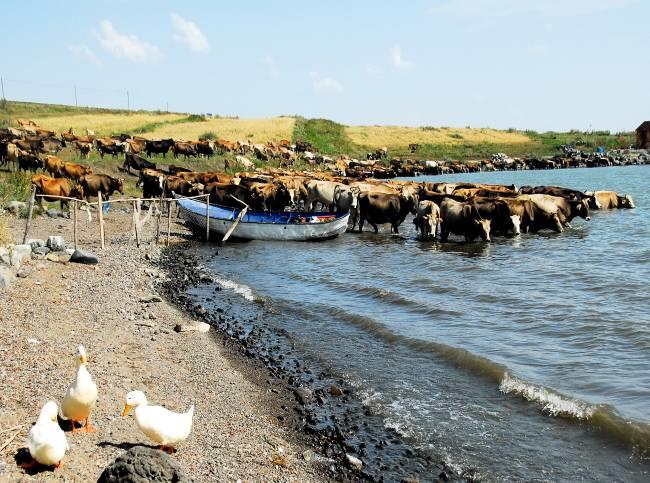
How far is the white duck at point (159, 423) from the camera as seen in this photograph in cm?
622

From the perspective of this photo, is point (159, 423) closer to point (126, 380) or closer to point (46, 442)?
point (46, 442)

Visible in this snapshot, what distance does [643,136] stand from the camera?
93.8m

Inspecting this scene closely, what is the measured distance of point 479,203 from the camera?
25.9m

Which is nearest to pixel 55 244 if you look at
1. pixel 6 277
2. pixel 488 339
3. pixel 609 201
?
pixel 6 277

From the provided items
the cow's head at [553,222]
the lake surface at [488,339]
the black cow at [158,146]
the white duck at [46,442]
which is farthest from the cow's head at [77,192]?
the white duck at [46,442]

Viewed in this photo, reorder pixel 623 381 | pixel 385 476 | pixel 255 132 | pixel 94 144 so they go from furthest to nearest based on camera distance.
→ pixel 255 132 < pixel 94 144 < pixel 623 381 < pixel 385 476

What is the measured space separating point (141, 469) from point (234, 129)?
7251 centimetres

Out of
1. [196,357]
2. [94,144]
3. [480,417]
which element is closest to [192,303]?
[196,357]

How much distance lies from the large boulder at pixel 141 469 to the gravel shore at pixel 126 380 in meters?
0.64

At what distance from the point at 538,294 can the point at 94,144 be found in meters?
38.5

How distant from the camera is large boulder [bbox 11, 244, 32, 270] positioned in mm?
13848

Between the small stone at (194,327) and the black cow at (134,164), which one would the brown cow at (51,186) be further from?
the small stone at (194,327)

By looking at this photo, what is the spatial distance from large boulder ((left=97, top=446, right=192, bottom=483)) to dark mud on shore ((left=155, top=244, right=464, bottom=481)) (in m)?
2.20

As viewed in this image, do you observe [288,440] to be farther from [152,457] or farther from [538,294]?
[538,294]
